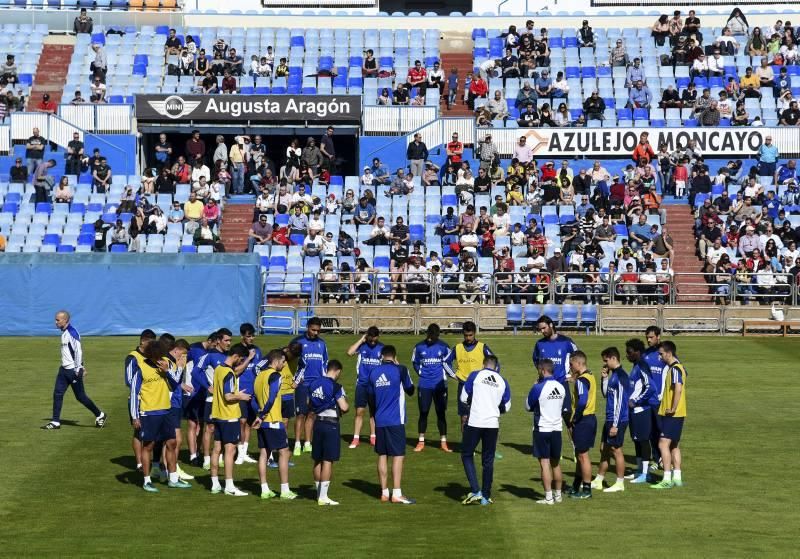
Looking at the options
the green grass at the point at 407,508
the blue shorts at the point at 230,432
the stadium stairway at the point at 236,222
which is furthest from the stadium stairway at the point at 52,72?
the blue shorts at the point at 230,432

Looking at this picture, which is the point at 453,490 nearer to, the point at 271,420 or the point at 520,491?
the point at 520,491

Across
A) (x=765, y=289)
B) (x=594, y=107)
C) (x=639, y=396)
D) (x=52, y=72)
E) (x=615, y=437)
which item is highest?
(x=52, y=72)

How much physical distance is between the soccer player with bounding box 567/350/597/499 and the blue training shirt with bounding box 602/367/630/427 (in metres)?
0.34

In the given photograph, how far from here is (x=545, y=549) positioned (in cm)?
1534

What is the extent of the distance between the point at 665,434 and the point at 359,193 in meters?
25.9

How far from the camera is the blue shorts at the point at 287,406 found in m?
18.9

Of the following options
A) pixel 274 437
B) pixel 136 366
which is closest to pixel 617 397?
pixel 274 437

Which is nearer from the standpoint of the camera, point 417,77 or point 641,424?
point 641,424

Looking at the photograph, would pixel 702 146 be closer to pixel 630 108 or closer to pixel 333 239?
pixel 630 108

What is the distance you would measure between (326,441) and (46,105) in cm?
3377

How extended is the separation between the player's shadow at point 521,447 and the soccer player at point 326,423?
15.9 ft

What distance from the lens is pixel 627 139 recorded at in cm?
4675

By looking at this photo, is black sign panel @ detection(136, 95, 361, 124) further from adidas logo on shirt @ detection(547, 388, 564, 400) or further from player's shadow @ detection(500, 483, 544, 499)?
adidas logo on shirt @ detection(547, 388, 564, 400)

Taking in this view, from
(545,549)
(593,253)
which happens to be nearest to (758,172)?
(593,253)
